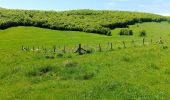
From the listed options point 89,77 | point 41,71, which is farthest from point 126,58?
point 41,71

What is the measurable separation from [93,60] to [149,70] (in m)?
8.17

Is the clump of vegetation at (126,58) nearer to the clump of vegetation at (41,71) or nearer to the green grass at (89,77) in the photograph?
the green grass at (89,77)

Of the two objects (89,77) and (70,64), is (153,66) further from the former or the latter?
(70,64)

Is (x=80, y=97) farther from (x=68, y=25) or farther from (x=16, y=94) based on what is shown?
(x=68, y=25)

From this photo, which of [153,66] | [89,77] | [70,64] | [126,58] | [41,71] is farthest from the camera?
[126,58]

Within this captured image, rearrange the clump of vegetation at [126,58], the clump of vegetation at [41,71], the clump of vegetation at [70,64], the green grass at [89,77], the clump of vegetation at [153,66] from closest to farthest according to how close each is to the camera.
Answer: the green grass at [89,77] < the clump of vegetation at [41,71] < the clump of vegetation at [153,66] < the clump of vegetation at [70,64] < the clump of vegetation at [126,58]

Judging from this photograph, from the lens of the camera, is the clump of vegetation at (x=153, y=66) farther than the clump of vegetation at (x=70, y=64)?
No

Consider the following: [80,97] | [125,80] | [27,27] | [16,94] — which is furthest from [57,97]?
[27,27]

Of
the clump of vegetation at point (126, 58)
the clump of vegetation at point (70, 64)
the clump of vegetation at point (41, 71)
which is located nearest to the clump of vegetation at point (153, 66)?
the clump of vegetation at point (126, 58)

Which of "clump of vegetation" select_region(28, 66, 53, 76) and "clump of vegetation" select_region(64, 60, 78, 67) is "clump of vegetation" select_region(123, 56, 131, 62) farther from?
"clump of vegetation" select_region(28, 66, 53, 76)

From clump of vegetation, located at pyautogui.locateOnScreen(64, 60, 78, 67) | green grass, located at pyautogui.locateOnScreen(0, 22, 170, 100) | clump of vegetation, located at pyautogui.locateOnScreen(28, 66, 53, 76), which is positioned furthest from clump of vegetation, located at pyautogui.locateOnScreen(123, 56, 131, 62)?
clump of vegetation, located at pyautogui.locateOnScreen(28, 66, 53, 76)

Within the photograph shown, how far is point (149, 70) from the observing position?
40906mm

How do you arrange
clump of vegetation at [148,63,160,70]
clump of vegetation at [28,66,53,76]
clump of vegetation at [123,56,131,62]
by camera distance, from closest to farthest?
clump of vegetation at [28,66,53,76]
clump of vegetation at [148,63,160,70]
clump of vegetation at [123,56,131,62]

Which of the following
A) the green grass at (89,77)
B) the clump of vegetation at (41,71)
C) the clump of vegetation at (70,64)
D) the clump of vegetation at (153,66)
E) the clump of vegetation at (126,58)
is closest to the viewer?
the green grass at (89,77)
